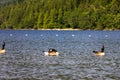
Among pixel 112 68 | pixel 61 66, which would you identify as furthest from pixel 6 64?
pixel 112 68

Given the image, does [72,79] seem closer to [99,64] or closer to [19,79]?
[19,79]

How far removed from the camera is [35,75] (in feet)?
143

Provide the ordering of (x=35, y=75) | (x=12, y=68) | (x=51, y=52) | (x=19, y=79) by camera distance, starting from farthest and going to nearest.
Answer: (x=51, y=52)
(x=12, y=68)
(x=35, y=75)
(x=19, y=79)

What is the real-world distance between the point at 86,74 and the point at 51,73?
422 cm

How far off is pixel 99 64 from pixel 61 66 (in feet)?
20.3

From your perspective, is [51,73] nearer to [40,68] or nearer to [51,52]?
[40,68]

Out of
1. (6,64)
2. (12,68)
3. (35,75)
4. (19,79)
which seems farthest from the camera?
(6,64)

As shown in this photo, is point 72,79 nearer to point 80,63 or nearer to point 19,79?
point 19,79

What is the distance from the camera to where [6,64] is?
178 feet

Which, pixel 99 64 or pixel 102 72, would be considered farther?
pixel 99 64

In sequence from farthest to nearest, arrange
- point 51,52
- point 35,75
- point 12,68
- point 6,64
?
point 51,52 → point 6,64 → point 12,68 → point 35,75

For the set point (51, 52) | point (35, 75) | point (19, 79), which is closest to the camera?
point (19, 79)

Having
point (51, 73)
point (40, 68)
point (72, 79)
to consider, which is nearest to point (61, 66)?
point (40, 68)

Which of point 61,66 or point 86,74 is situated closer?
point 86,74
